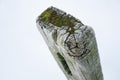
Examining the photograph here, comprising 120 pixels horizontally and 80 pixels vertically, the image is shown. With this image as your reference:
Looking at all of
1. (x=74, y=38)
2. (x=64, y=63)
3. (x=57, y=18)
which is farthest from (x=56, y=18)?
(x=64, y=63)

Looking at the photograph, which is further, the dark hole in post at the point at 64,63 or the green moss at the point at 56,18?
the dark hole in post at the point at 64,63

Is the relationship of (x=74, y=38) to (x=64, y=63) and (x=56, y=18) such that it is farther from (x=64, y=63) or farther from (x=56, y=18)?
(x=64, y=63)

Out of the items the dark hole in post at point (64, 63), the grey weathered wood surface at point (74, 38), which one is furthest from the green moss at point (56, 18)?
the dark hole in post at point (64, 63)

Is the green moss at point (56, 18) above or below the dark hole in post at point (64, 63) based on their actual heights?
above

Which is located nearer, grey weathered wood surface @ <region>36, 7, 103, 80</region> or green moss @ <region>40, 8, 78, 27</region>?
grey weathered wood surface @ <region>36, 7, 103, 80</region>

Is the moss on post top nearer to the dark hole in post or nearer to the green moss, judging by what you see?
the green moss

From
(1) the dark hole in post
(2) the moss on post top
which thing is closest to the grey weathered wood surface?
(2) the moss on post top

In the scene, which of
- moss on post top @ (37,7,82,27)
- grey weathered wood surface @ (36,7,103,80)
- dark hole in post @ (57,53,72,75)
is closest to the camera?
grey weathered wood surface @ (36,7,103,80)

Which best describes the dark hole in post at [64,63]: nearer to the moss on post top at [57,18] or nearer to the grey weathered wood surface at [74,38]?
the grey weathered wood surface at [74,38]
